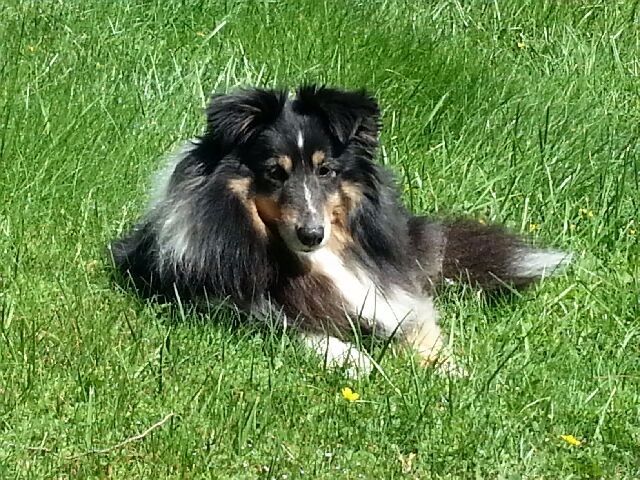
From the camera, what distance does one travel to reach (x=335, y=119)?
4.18m

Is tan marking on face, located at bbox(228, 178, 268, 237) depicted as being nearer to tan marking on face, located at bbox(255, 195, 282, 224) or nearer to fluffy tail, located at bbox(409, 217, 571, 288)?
tan marking on face, located at bbox(255, 195, 282, 224)

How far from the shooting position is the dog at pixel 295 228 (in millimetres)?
4156

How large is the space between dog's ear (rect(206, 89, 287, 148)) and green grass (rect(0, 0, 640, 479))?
2.28 feet

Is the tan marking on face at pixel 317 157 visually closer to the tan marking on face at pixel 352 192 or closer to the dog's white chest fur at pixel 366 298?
the tan marking on face at pixel 352 192

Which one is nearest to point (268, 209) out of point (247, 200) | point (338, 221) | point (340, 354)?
point (247, 200)

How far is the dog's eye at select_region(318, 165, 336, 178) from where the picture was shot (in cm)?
420

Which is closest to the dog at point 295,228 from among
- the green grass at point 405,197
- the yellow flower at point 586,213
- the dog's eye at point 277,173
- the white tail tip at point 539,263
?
the dog's eye at point 277,173

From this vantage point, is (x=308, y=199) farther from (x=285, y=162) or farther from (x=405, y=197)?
(x=405, y=197)

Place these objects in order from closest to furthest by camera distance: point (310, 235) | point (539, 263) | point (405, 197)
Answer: point (310, 235) → point (539, 263) → point (405, 197)

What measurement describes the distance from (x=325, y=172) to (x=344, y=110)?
24cm

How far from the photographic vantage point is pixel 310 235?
4.09 meters

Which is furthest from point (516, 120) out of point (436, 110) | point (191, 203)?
point (191, 203)

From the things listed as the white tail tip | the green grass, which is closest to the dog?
the green grass

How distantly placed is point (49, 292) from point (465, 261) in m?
1.75
